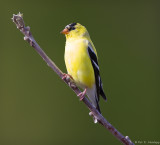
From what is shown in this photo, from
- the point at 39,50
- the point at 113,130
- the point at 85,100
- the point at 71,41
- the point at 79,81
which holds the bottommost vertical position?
the point at 113,130

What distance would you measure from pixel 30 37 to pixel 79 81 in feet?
3.34

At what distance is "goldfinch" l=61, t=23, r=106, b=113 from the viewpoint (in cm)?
202

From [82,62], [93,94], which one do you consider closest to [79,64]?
[82,62]

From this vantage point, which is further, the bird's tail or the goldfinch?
the bird's tail

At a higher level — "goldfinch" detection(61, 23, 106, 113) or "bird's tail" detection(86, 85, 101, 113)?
"goldfinch" detection(61, 23, 106, 113)

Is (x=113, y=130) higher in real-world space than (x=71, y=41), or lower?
lower

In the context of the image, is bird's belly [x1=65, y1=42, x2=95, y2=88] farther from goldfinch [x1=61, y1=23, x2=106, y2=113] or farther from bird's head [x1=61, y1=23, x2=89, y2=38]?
bird's head [x1=61, y1=23, x2=89, y2=38]

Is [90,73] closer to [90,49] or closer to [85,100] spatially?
[90,49]

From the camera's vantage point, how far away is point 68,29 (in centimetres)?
220

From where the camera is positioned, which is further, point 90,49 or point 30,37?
point 90,49

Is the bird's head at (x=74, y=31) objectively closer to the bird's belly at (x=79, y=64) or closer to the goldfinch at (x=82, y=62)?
the goldfinch at (x=82, y=62)

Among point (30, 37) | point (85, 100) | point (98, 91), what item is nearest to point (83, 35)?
point (98, 91)

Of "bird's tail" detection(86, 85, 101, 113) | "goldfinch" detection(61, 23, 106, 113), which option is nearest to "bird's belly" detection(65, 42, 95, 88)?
"goldfinch" detection(61, 23, 106, 113)

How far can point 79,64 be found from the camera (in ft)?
6.60
